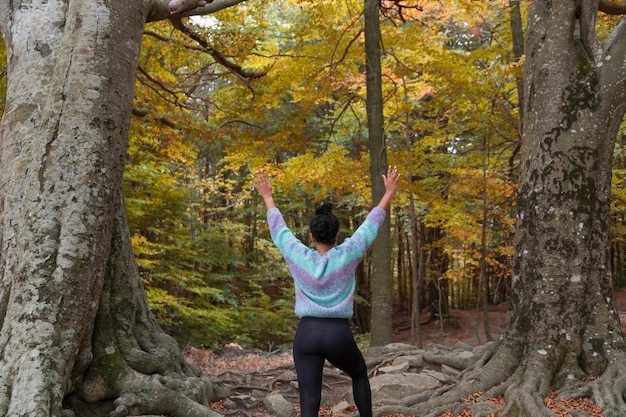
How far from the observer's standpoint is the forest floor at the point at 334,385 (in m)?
5.49

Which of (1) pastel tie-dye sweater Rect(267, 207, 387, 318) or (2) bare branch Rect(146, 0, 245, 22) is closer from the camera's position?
(1) pastel tie-dye sweater Rect(267, 207, 387, 318)

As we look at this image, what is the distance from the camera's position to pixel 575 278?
14.5ft

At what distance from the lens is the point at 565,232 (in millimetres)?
4488

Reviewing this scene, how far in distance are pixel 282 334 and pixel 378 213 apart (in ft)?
41.5

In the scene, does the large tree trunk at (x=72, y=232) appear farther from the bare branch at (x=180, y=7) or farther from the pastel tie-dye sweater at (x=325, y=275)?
the pastel tie-dye sweater at (x=325, y=275)

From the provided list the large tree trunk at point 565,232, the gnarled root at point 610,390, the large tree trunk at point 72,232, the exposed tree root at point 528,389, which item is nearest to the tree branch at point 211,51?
the large tree trunk at point 72,232

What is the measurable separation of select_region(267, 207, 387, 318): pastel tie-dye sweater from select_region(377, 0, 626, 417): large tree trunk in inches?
80.0

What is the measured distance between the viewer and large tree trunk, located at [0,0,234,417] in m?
3.22

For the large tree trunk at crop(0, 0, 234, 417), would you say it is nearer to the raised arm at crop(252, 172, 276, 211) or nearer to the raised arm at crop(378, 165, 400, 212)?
the raised arm at crop(252, 172, 276, 211)

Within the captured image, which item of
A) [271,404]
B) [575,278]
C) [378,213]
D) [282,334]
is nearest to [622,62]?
[575,278]

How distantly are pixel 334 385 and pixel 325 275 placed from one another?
150 inches

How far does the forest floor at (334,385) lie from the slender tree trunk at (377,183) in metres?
1.89

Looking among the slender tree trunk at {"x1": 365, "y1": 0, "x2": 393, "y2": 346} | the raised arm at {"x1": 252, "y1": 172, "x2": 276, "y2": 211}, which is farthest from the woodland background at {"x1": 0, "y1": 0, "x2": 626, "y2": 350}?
the raised arm at {"x1": 252, "y1": 172, "x2": 276, "y2": 211}

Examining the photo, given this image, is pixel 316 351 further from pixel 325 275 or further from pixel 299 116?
pixel 299 116
